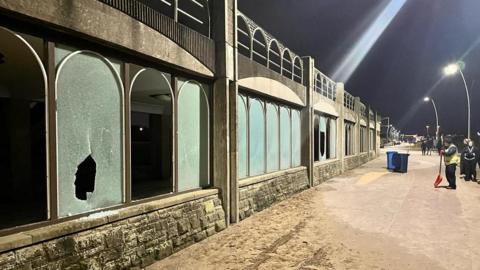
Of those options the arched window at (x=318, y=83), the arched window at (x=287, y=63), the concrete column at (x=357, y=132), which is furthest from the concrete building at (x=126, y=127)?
the concrete column at (x=357, y=132)

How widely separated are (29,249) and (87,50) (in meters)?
2.59

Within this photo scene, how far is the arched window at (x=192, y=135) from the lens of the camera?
24.0ft

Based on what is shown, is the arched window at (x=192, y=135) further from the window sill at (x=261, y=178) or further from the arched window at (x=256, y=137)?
the arched window at (x=256, y=137)

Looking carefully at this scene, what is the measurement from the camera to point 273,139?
11969 millimetres

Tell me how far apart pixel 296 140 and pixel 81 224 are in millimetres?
10272

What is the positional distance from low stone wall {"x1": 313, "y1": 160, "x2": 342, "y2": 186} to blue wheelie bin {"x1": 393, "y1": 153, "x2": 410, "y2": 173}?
4.23 metres

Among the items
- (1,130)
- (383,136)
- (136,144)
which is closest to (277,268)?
(1,130)

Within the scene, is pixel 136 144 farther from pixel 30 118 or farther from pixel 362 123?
pixel 362 123

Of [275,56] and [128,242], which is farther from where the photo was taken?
[275,56]

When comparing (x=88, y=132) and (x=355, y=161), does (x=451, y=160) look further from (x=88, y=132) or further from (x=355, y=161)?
(x=88, y=132)

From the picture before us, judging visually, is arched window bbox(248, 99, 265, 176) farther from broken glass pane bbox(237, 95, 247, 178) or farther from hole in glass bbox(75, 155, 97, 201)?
hole in glass bbox(75, 155, 97, 201)

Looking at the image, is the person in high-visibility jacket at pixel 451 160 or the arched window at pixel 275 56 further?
the person in high-visibility jacket at pixel 451 160

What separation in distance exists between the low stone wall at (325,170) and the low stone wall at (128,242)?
28.1 feet

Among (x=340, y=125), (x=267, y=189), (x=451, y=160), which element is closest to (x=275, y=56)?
(x=267, y=189)
